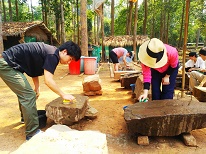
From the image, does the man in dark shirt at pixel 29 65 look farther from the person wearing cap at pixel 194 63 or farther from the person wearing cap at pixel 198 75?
the person wearing cap at pixel 194 63

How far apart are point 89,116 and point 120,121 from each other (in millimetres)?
562

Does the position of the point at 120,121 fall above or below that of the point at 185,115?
below

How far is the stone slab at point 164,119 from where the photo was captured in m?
2.52

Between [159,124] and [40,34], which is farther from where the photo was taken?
[40,34]

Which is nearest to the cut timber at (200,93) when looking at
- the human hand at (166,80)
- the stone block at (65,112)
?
the human hand at (166,80)

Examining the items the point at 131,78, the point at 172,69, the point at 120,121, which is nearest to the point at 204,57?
the point at 131,78

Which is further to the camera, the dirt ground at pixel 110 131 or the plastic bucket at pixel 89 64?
the plastic bucket at pixel 89 64

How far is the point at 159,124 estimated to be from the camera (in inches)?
101

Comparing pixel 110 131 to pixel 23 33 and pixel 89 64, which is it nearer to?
pixel 89 64

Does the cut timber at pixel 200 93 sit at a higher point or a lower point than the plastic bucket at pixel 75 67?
lower

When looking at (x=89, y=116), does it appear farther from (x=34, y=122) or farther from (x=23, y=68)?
(x=23, y=68)

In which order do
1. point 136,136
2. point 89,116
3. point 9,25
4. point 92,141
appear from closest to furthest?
point 92,141, point 136,136, point 89,116, point 9,25

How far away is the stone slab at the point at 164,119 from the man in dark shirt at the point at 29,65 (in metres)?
0.96

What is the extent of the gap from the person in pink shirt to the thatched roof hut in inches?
485
